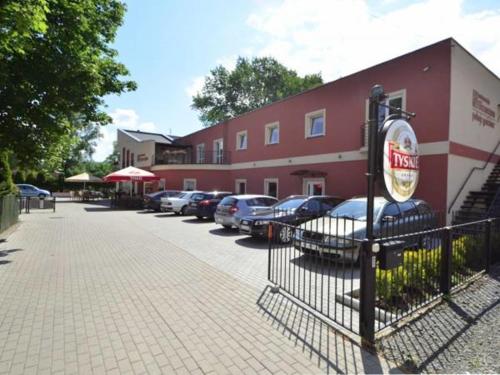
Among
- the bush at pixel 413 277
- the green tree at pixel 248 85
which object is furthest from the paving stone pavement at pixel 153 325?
the green tree at pixel 248 85

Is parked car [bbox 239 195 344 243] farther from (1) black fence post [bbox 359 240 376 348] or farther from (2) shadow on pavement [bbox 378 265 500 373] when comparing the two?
(1) black fence post [bbox 359 240 376 348]

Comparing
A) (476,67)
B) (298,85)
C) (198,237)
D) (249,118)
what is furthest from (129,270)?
(298,85)

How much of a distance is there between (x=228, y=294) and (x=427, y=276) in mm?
3189

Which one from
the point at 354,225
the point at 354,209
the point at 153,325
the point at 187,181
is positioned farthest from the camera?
the point at 187,181

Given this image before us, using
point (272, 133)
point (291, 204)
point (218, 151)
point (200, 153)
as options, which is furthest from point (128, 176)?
point (291, 204)

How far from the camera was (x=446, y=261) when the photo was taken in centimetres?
479

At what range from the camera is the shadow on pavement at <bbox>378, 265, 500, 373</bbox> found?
119 inches

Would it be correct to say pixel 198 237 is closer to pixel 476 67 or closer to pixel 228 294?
pixel 228 294

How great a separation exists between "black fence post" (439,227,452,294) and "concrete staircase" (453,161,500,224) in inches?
243

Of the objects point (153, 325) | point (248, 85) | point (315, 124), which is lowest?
point (153, 325)

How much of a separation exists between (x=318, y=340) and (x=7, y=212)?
1244cm

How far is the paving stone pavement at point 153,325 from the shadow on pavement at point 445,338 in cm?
33

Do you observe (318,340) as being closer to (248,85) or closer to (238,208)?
(238,208)

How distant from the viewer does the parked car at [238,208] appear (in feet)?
36.4
